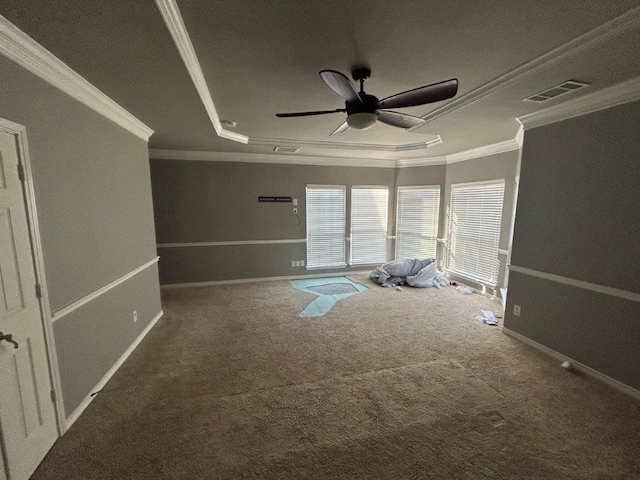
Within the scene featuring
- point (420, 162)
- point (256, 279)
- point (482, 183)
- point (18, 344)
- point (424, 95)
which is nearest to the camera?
point (18, 344)

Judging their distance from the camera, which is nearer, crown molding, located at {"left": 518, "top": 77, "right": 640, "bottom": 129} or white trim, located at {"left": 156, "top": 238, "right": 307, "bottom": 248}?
crown molding, located at {"left": 518, "top": 77, "right": 640, "bottom": 129}

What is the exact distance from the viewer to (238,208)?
5664 millimetres

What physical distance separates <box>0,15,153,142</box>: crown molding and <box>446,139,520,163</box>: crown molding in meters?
5.22

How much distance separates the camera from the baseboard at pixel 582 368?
2427 millimetres

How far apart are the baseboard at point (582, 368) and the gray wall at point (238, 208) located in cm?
267

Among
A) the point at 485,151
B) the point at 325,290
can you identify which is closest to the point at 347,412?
the point at 325,290

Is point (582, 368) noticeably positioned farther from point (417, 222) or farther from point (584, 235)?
point (417, 222)

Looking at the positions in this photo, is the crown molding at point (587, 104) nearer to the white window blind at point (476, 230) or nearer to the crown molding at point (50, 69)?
the white window blind at point (476, 230)

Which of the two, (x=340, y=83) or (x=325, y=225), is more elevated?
(x=340, y=83)

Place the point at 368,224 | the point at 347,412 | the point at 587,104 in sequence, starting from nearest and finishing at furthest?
1. the point at 347,412
2. the point at 587,104
3. the point at 368,224

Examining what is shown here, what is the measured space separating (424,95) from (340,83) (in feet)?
2.16

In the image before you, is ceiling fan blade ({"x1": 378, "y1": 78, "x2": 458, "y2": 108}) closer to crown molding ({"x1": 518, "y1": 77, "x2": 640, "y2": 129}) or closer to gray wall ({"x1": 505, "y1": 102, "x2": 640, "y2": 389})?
crown molding ({"x1": 518, "y1": 77, "x2": 640, "y2": 129})

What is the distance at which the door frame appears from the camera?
169cm

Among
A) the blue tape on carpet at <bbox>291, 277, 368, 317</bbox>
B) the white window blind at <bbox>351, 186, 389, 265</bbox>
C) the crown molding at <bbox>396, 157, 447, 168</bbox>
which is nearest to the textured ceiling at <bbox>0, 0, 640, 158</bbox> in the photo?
the crown molding at <bbox>396, 157, 447, 168</bbox>
